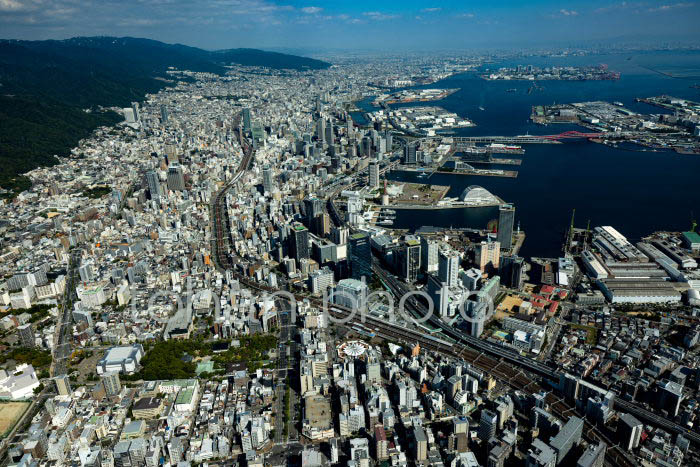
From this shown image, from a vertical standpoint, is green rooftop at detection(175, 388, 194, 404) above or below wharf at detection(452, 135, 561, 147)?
below

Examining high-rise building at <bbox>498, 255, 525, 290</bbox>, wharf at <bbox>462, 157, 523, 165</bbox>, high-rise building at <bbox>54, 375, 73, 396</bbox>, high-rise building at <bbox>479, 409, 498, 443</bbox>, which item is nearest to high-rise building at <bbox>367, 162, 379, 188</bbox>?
wharf at <bbox>462, 157, 523, 165</bbox>

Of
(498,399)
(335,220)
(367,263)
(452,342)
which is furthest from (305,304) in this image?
(335,220)

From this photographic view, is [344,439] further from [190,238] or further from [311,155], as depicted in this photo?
[311,155]

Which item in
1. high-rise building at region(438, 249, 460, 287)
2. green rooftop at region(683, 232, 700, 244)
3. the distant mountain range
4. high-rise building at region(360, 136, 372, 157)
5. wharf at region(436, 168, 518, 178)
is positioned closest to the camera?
high-rise building at region(438, 249, 460, 287)

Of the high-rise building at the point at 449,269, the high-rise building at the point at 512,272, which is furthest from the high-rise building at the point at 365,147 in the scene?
the high-rise building at the point at 449,269

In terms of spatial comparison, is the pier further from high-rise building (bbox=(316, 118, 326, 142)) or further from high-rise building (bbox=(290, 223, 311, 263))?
high-rise building (bbox=(290, 223, 311, 263))

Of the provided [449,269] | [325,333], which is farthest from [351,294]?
[449,269]
